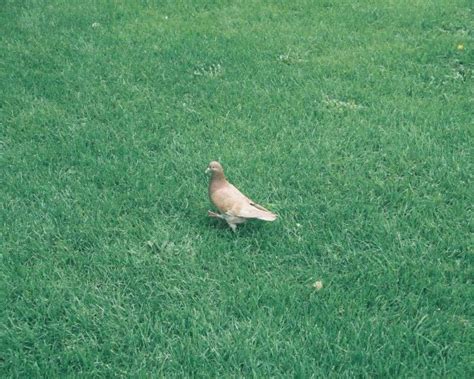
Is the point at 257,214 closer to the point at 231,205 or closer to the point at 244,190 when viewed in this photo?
the point at 231,205

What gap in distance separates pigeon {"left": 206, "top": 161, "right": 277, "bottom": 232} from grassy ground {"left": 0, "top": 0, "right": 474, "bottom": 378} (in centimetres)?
14

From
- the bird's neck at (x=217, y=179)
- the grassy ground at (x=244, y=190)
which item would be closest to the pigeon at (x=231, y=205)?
the bird's neck at (x=217, y=179)

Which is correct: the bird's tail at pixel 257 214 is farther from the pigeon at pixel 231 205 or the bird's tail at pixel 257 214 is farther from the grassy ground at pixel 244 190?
the grassy ground at pixel 244 190

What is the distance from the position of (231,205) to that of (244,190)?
57 centimetres

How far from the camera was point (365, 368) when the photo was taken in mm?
2721

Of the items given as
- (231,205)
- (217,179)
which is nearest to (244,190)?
(217,179)

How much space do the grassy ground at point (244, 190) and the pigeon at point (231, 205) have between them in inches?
5.3

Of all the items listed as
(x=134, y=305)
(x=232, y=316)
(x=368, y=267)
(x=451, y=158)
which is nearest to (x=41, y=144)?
(x=134, y=305)

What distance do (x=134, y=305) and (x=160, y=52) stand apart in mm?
3731

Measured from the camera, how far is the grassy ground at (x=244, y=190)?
9.50 feet

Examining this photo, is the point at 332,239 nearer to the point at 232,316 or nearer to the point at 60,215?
the point at 232,316

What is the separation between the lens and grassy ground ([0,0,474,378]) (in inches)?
114

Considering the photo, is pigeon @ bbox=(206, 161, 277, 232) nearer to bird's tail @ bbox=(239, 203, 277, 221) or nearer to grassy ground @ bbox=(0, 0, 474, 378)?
bird's tail @ bbox=(239, 203, 277, 221)

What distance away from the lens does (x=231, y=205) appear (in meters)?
3.54
